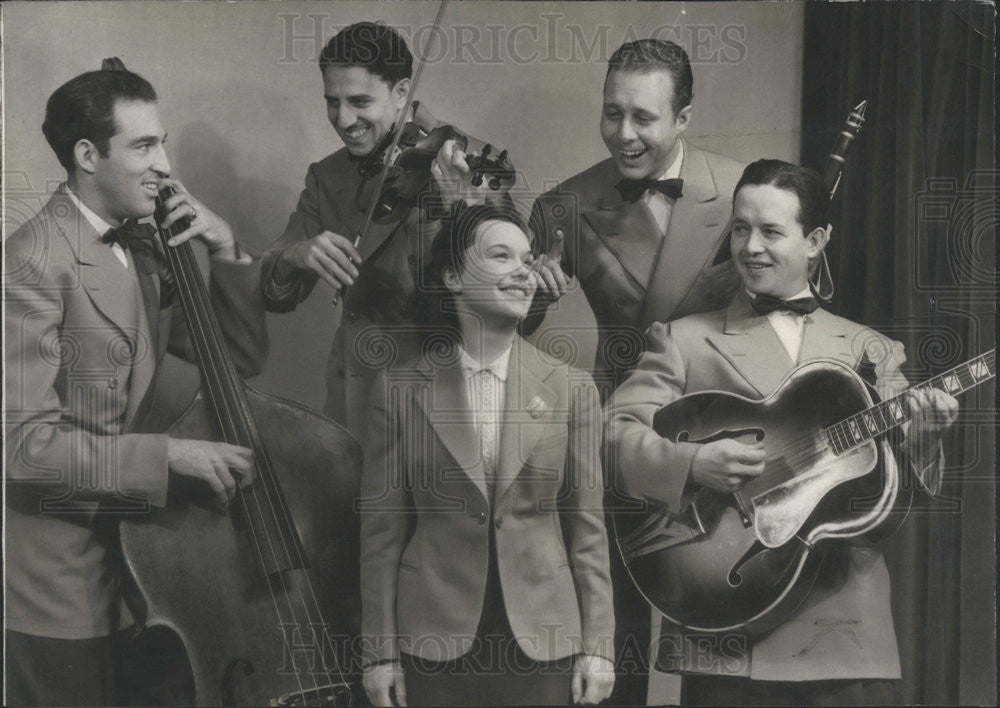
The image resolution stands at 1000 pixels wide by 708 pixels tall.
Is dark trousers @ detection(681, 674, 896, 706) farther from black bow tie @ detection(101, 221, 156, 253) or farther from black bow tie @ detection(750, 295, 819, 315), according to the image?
black bow tie @ detection(101, 221, 156, 253)

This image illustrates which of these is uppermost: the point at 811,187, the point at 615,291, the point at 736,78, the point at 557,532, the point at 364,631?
the point at 736,78

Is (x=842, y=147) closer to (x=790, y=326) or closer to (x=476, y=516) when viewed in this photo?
(x=790, y=326)

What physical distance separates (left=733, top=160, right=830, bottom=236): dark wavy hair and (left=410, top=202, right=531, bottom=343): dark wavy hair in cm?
104

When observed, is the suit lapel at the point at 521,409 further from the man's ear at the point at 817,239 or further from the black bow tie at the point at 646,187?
the man's ear at the point at 817,239

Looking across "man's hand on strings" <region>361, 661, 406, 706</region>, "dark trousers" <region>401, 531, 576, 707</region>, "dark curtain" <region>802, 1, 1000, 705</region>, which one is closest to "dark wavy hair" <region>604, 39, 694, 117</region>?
"dark curtain" <region>802, 1, 1000, 705</region>

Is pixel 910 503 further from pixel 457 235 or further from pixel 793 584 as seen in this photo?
→ pixel 457 235

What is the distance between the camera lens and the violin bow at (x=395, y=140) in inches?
174

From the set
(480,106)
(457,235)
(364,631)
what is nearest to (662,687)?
(364,631)

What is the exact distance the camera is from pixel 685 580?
4.43 metres

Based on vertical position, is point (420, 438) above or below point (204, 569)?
above

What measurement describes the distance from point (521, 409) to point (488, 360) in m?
0.22

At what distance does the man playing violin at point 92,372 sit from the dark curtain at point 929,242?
7.76 feet

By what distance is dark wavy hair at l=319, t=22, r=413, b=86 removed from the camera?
176 inches

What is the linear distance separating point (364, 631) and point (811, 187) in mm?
2410
